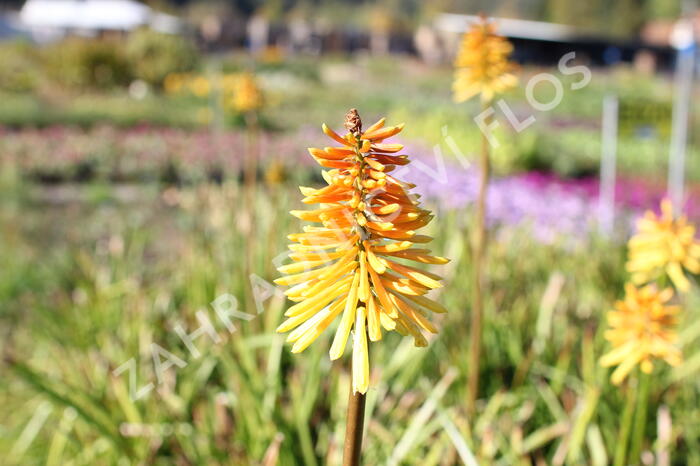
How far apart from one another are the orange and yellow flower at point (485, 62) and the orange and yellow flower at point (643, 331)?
2.12ft

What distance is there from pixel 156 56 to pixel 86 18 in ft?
51.9

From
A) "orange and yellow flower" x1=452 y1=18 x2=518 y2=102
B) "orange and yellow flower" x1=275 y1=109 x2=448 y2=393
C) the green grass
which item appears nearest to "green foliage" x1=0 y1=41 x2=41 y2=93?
the green grass

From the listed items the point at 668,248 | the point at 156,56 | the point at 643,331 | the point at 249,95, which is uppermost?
the point at 156,56

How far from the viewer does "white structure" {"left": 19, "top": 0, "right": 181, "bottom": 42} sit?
32469 millimetres

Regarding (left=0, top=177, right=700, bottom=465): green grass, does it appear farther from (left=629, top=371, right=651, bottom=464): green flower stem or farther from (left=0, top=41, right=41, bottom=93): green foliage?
(left=0, top=41, right=41, bottom=93): green foliage

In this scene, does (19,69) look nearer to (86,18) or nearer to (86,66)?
(86,66)

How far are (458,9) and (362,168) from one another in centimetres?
7998

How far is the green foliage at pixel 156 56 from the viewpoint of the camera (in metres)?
17.5

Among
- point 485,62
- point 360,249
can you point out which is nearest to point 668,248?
point 485,62

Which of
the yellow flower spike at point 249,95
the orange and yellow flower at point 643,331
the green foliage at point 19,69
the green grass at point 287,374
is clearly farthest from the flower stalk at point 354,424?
the green foliage at point 19,69

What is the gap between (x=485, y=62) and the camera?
73.5 inches

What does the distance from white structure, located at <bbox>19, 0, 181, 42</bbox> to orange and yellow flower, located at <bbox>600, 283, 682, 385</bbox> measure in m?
Result: 30.0

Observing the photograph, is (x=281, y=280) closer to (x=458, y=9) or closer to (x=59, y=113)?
(x=59, y=113)

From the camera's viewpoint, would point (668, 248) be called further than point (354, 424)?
Yes
